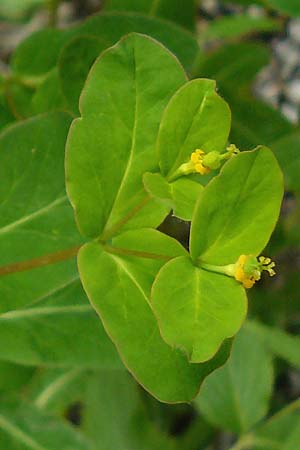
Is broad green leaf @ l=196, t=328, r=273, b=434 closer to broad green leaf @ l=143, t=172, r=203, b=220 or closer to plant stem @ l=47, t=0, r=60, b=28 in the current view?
plant stem @ l=47, t=0, r=60, b=28

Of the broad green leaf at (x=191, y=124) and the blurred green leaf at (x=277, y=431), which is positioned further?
the blurred green leaf at (x=277, y=431)

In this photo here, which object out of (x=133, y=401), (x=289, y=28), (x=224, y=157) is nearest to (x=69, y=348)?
(x=224, y=157)

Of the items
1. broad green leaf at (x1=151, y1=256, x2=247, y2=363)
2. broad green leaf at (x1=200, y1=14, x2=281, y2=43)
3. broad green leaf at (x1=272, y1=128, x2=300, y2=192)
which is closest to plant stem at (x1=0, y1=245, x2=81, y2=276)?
broad green leaf at (x1=151, y1=256, x2=247, y2=363)

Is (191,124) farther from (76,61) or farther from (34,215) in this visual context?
(76,61)

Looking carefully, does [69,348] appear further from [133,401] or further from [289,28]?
[289,28]

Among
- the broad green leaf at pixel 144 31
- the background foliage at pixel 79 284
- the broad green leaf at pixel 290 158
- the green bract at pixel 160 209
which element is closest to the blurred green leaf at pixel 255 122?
the background foliage at pixel 79 284

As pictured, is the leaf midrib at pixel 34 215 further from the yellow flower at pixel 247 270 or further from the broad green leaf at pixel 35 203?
the yellow flower at pixel 247 270

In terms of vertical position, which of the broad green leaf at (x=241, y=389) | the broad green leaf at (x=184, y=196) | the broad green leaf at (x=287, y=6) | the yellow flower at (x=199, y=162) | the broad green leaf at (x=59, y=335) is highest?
the yellow flower at (x=199, y=162)
